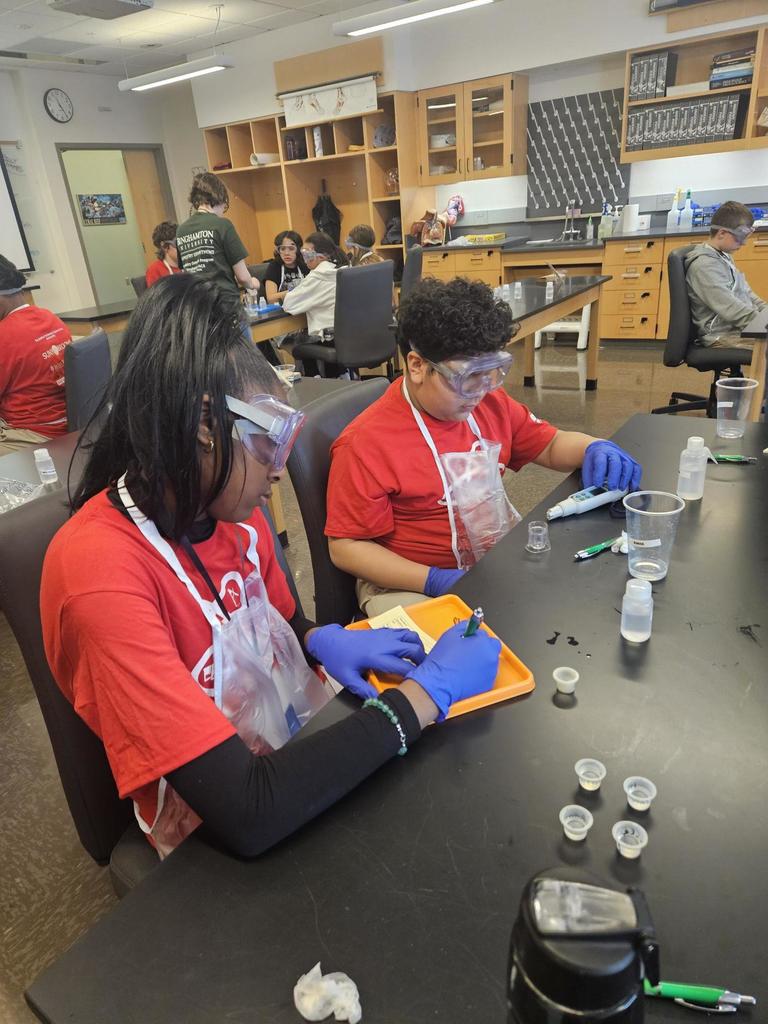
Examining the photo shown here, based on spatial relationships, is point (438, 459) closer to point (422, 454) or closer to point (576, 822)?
point (422, 454)

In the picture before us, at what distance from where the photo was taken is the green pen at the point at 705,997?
0.51 m

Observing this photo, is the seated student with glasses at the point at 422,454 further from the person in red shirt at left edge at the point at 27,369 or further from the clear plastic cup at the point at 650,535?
the person in red shirt at left edge at the point at 27,369

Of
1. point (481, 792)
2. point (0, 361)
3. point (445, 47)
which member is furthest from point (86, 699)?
point (445, 47)

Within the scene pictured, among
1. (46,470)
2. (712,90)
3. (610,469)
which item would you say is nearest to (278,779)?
(610,469)

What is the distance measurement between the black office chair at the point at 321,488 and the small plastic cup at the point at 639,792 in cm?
83

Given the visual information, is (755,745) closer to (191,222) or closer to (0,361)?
(0,361)

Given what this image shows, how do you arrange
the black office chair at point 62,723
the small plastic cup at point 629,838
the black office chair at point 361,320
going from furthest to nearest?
the black office chair at point 361,320 → the black office chair at point 62,723 → the small plastic cup at point 629,838

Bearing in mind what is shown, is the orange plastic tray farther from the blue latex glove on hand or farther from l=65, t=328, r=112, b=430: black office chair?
l=65, t=328, r=112, b=430: black office chair

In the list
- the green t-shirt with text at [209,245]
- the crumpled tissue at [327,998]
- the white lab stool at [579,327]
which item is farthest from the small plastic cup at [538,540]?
the white lab stool at [579,327]

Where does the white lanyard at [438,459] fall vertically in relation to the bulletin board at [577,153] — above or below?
below

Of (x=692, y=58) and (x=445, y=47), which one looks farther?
(x=445, y=47)

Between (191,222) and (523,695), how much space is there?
4.26 metres

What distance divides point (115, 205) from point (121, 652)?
8.77m

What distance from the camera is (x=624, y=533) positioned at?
1242 mm
